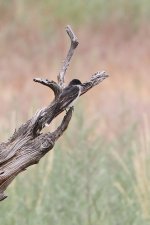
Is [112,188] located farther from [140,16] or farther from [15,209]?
[140,16]

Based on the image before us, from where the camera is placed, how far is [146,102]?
43.0 feet

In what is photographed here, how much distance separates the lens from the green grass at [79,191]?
479 cm

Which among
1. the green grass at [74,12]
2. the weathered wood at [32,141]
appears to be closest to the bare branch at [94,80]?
the weathered wood at [32,141]

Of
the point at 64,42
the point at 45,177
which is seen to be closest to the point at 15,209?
the point at 45,177

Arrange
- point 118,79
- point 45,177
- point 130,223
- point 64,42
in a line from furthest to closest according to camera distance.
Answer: point 64,42
point 118,79
point 45,177
point 130,223

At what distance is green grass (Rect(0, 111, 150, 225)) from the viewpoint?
4.79m

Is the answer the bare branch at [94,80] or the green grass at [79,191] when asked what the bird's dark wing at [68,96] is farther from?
the green grass at [79,191]

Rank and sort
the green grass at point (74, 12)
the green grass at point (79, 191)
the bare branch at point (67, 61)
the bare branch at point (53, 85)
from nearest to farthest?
the bare branch at point (53, 85), the bare branch at point (67, 61), the green grass at point (79, 191), the green grass at point (74, 12)

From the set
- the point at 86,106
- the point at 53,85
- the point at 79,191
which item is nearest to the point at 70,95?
the point at 53,85

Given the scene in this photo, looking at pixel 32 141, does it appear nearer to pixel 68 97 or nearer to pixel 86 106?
pixel 68 97

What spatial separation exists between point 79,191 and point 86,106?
2.52 meters

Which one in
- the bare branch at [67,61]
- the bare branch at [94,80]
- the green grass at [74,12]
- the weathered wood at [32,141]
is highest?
the green grass at [74,12]

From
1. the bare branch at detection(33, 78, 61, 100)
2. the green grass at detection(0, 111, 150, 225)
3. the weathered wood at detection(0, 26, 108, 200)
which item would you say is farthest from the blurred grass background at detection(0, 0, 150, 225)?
the bare branch at detection(33, 78, 61, 100)

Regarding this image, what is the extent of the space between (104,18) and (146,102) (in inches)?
151
